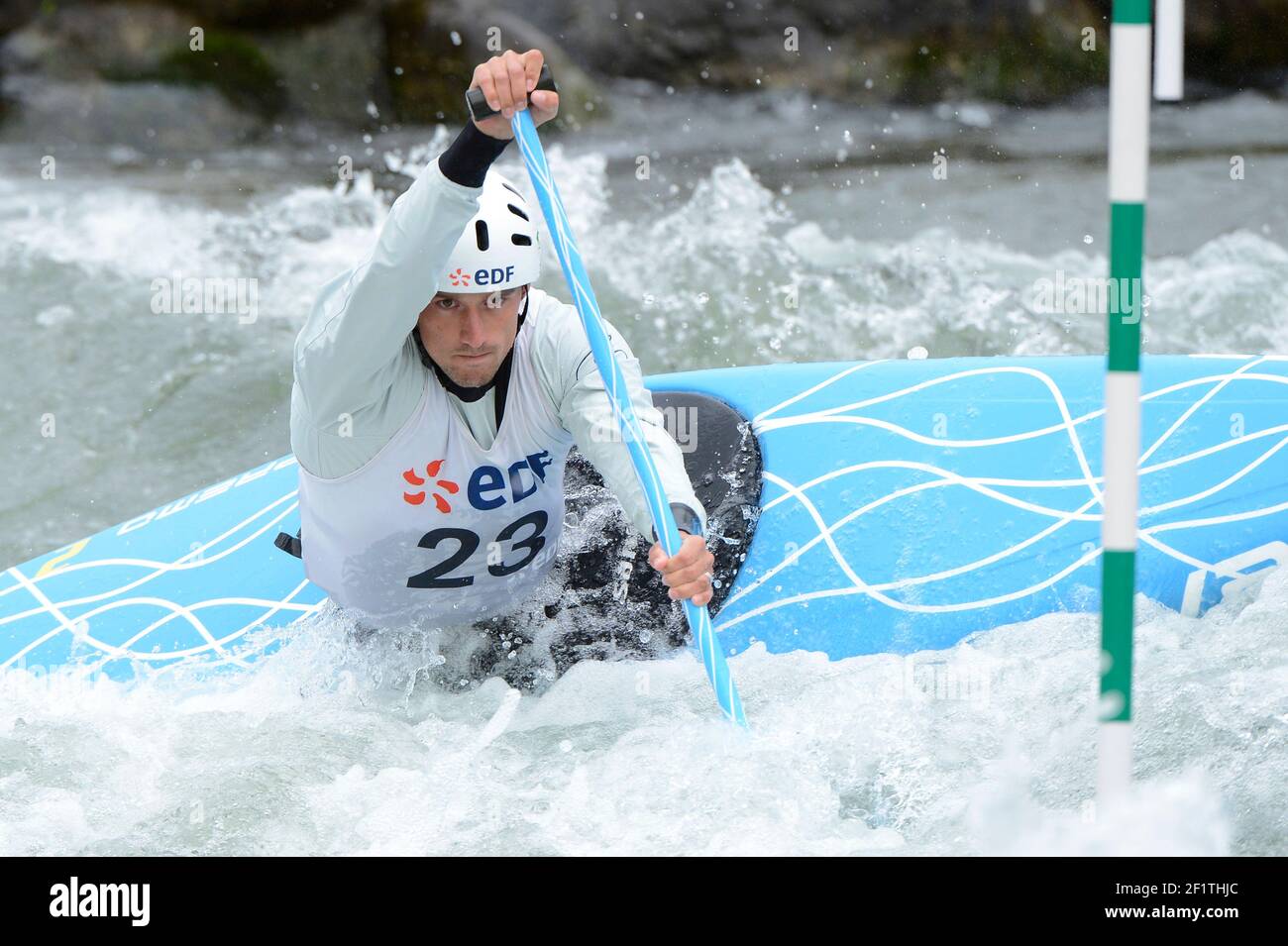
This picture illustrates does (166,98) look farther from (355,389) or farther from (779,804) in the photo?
(779,804)

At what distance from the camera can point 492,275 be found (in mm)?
2289

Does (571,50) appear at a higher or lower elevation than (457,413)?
higher

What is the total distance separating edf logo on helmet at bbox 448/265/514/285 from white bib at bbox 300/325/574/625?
0.19 metres

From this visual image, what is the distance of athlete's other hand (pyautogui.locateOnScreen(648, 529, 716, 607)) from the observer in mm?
2311

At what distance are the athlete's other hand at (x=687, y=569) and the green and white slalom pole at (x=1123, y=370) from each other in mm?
896

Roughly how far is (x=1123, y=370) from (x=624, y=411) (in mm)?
1050

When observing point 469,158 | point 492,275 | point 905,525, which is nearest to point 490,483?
point 492,275

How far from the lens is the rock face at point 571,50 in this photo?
818 centimetres

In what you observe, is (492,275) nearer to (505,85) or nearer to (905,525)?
(505,85)

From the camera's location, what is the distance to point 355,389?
2260 mm

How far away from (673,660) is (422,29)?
20.7 ft

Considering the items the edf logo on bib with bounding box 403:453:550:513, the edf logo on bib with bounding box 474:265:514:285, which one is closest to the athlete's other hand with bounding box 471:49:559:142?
the edf logo on bib with bounding box 474:265:514:285

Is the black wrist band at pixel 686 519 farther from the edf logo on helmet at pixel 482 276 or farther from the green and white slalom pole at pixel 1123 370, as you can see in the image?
the green and white slalom pole at pixel 1123 370

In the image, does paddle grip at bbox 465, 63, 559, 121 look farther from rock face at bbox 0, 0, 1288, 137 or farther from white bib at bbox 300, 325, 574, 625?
rock face at bbox 0, 0, 1288, 137
